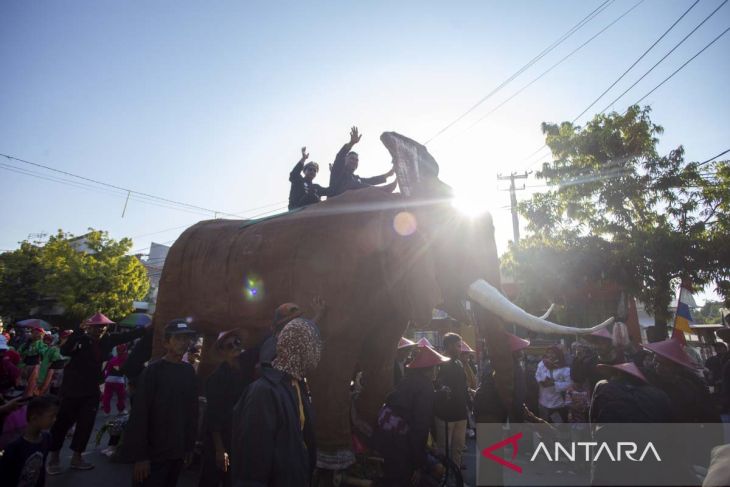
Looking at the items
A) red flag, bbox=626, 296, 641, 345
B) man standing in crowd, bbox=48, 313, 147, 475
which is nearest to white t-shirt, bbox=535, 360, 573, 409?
man standing in crowd, bbox=48, 313, 147, 475

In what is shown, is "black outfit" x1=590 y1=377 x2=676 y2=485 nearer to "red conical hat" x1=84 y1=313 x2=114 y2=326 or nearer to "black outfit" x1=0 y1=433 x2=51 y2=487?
"black outfit" x1=0 y1=433 x2=51 y2=487

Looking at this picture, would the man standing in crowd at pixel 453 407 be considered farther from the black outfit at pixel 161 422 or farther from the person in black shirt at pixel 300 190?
the person in black shirt at pixel 300 190

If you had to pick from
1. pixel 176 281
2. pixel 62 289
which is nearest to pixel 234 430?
pixel 176 281

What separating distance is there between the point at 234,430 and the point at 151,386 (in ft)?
5.02

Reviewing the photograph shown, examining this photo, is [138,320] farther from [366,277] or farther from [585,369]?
[585,369]

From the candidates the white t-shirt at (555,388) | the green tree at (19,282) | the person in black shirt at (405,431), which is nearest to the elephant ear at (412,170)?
the person in black shirt at (405,431)

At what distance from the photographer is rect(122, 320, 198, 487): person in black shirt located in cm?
323

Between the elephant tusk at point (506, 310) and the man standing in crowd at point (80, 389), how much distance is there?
432 centimetres

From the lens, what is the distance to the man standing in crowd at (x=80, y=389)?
208 inches

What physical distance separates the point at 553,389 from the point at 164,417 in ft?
22.9

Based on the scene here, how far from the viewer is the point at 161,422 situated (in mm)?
3410

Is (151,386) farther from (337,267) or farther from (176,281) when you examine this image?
(176,281)

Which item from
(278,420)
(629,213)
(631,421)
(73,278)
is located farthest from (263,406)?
(73,278)

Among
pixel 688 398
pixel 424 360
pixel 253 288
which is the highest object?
pixel 253 288
